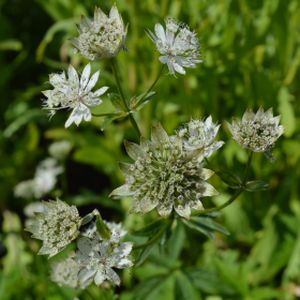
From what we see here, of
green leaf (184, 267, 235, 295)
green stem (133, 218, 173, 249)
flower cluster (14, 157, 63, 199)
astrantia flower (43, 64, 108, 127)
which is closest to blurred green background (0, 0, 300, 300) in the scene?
green leaf (184, 267, 235, 295)

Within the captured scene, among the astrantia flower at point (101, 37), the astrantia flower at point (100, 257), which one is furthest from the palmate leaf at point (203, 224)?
the astrantia flower at point (101, 37)

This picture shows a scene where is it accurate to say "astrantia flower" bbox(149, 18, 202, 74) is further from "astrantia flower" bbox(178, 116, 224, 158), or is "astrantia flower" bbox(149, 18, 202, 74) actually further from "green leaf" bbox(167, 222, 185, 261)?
"green leaf" bbox(167, 222, 185, 261)

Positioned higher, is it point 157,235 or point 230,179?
point 230,179

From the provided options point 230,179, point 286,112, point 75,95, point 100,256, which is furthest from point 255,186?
point 286,112

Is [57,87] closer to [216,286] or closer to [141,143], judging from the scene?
[141,143]

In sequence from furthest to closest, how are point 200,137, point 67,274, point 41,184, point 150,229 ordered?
1. point 41,184
2. point 67,274
3. point 150,229
4. point 200,137

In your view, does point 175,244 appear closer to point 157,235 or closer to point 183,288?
point 183,288

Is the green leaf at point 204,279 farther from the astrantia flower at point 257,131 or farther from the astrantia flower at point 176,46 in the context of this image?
the astrantia flower at point 176,46

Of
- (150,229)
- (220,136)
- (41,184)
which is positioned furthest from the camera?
(41,184)
